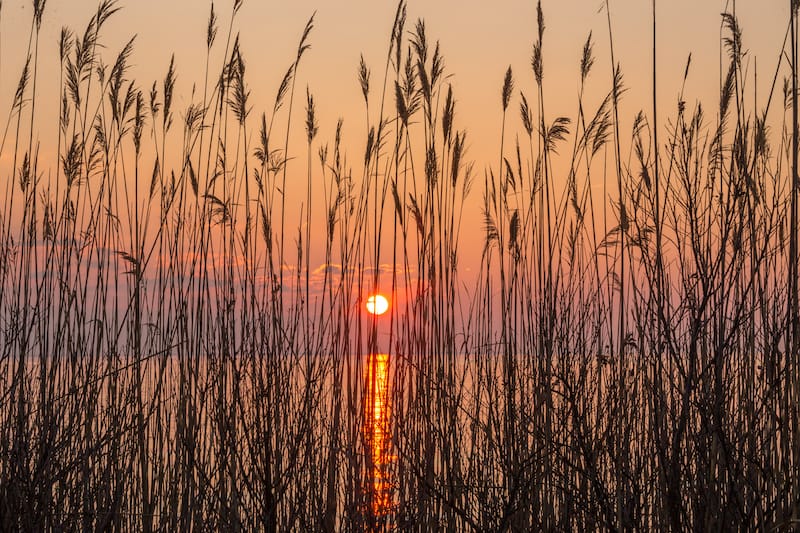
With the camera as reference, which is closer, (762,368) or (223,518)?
(223,518)

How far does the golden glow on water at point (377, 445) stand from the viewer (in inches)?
99.5

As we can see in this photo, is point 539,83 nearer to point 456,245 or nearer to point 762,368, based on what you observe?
point 456,245

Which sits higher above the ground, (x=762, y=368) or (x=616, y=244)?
(x=616, y=244)

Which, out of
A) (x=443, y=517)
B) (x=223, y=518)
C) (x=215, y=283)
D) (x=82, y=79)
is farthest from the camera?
(x=82, y=79)

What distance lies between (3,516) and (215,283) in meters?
1.05

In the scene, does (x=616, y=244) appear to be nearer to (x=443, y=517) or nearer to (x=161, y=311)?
(x=443, y=517)

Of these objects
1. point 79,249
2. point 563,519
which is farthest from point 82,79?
point 563,519

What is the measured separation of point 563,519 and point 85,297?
5.72 feet

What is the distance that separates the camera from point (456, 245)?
124 inches

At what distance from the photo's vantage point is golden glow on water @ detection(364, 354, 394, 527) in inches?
99.5

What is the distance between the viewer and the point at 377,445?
2.65 meters

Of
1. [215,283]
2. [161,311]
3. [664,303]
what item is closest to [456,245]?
[215,283]

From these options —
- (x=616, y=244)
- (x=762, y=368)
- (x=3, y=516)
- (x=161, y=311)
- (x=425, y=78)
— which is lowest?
(x=3, y=516)

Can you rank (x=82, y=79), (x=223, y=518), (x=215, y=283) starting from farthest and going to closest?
1. (x=82, y=79)
2. (x=215, y=283)
3. (x=223, y=518)
